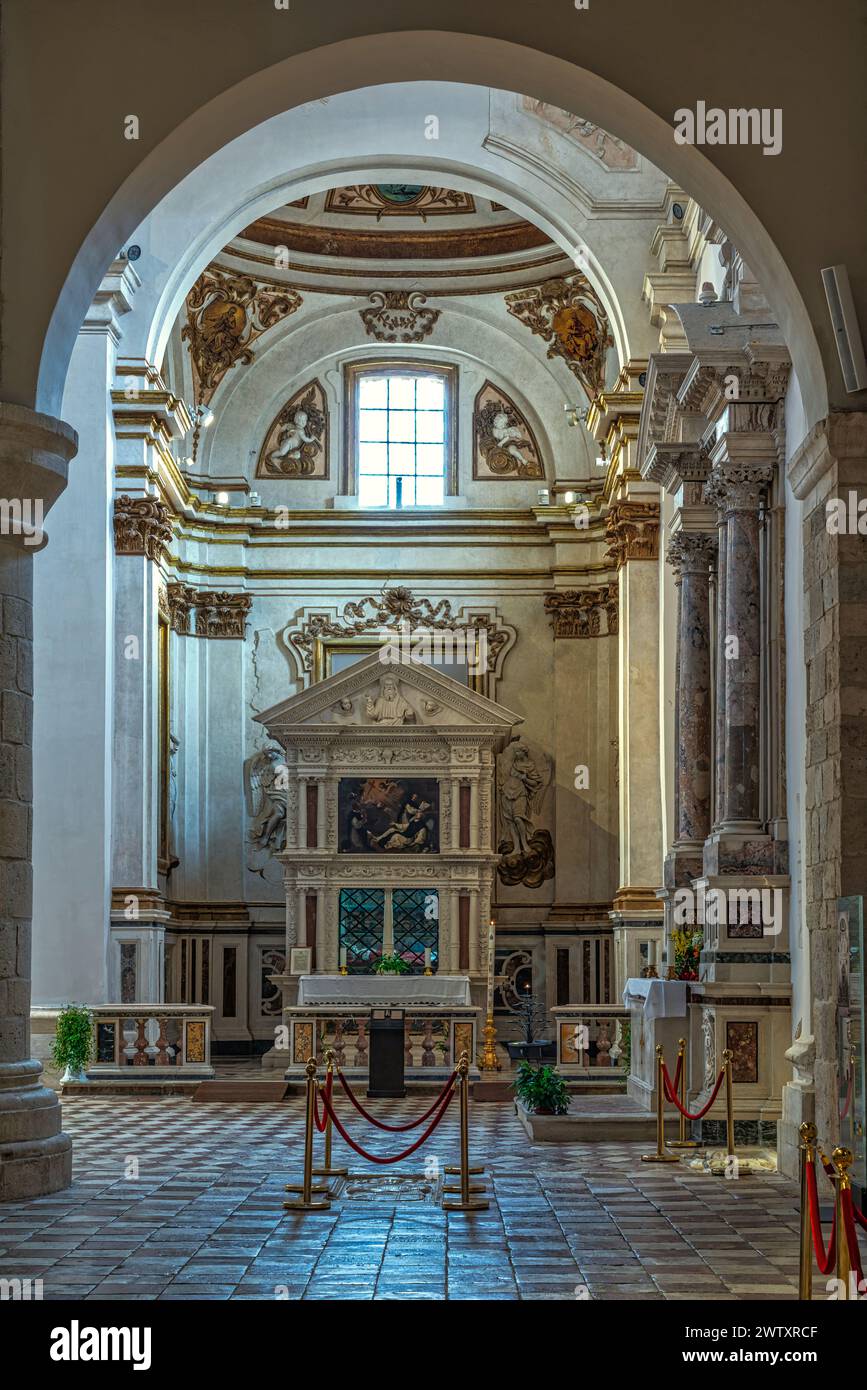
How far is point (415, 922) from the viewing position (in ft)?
74.2

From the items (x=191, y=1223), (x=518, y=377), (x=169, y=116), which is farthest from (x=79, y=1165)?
(x=518, y=377)

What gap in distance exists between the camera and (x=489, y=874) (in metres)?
22.7

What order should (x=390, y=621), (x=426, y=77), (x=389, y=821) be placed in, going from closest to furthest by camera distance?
(x=426, y=77), (x=389, y=821), (x=390, y=621)

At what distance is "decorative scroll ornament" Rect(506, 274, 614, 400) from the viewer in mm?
24906

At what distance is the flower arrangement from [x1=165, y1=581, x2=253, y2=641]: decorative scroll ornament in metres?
11.8

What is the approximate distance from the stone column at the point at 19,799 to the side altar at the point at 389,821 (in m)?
11.8

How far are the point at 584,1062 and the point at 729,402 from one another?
26.2 feet

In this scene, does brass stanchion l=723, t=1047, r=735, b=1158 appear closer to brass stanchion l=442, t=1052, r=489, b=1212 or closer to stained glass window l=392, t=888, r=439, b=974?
brass stanchion l=442, t=1052, r=489, b=1212

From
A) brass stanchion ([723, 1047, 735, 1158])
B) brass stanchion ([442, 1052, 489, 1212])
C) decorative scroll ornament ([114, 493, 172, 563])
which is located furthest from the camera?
decorative scroll ornament ([114, 493, 172, 563])

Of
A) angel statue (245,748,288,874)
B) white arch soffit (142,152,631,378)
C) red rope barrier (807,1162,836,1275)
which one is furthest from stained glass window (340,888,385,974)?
red rope barrier (807,1162,836,1275)

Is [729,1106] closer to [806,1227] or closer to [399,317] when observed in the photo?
[806,1227]

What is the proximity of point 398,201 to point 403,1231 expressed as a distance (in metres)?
18.9

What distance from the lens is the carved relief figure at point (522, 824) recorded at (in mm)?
25391

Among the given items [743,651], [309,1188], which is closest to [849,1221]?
[309,1188]
